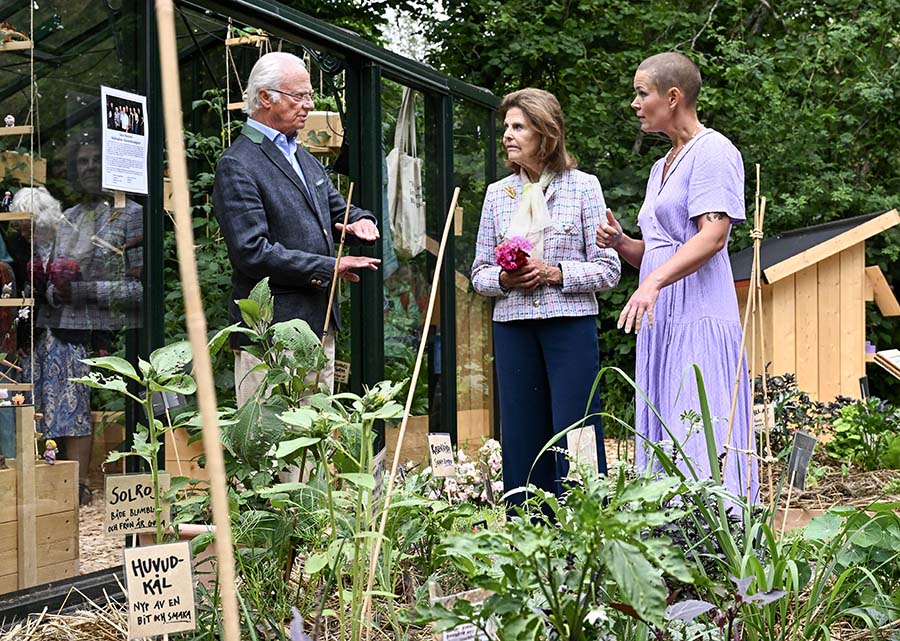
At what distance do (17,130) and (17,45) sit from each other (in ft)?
0.78

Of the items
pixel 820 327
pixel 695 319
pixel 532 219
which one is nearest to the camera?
pixel 695 319

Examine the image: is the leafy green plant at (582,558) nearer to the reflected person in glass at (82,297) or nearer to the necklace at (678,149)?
the necklace at (678,149)

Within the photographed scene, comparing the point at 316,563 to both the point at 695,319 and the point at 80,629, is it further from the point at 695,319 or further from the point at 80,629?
the point at 695,319

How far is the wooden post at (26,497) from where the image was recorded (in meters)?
2.74

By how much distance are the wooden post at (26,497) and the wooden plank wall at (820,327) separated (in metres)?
4.11

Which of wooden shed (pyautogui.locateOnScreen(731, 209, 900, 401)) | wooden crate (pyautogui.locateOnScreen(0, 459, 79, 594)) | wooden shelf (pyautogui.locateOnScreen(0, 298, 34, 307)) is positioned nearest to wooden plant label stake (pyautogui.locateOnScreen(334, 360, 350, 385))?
wooden crate (pyautogui.locateOnScreen(0, 459, 79, 594))

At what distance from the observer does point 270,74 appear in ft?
9.93

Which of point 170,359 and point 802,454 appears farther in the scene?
point 802,454

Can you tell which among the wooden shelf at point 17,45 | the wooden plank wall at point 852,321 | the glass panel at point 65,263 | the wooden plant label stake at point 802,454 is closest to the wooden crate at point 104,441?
the glass panel at point 65,263

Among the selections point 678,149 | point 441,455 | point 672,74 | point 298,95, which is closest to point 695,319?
point 678,149

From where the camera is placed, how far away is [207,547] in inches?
69.1

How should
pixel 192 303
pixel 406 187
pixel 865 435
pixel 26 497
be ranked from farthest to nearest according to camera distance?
pixel 406 187, pixel 865 435, pixel 26 497, pixel 192 303

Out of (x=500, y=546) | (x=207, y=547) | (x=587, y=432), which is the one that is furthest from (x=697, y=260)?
(x=500, y=546)

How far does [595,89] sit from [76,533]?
6782 mm
